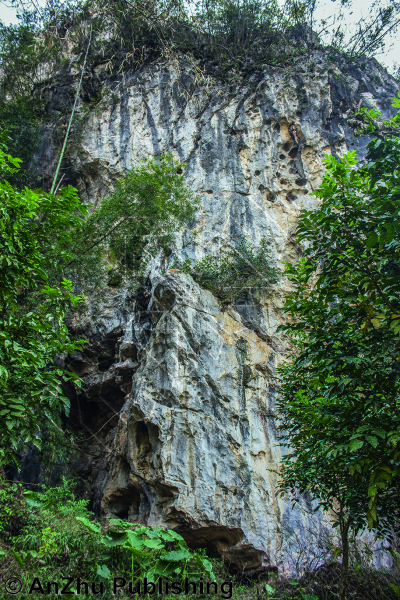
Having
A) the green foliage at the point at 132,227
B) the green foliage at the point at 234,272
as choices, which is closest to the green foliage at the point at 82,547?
the green foliage at the point at 132,227

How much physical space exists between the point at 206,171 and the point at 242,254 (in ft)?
12.4

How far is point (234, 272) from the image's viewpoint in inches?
453

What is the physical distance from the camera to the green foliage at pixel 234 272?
11.2 meters

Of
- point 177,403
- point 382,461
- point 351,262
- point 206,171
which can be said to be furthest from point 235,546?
point 206,171

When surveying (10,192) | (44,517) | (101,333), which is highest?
(101,333)

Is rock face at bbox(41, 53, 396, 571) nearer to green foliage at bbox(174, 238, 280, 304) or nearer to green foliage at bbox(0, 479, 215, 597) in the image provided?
green foliage at bbox(174, 238, 280, 304)

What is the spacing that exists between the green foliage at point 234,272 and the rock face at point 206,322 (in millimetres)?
392

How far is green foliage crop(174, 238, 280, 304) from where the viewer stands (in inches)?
441

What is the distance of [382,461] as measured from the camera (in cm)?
317

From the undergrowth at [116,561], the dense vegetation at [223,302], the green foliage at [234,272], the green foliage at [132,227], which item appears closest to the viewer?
the dense vegetation at [223,302]

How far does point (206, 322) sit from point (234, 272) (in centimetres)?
213

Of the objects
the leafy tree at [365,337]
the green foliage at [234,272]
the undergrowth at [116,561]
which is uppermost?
the green foliage at [234,272]

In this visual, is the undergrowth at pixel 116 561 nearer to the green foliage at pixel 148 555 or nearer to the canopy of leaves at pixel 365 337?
the green foliage at pixel 148 555

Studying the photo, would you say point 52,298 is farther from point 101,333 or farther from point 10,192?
point 101,333
